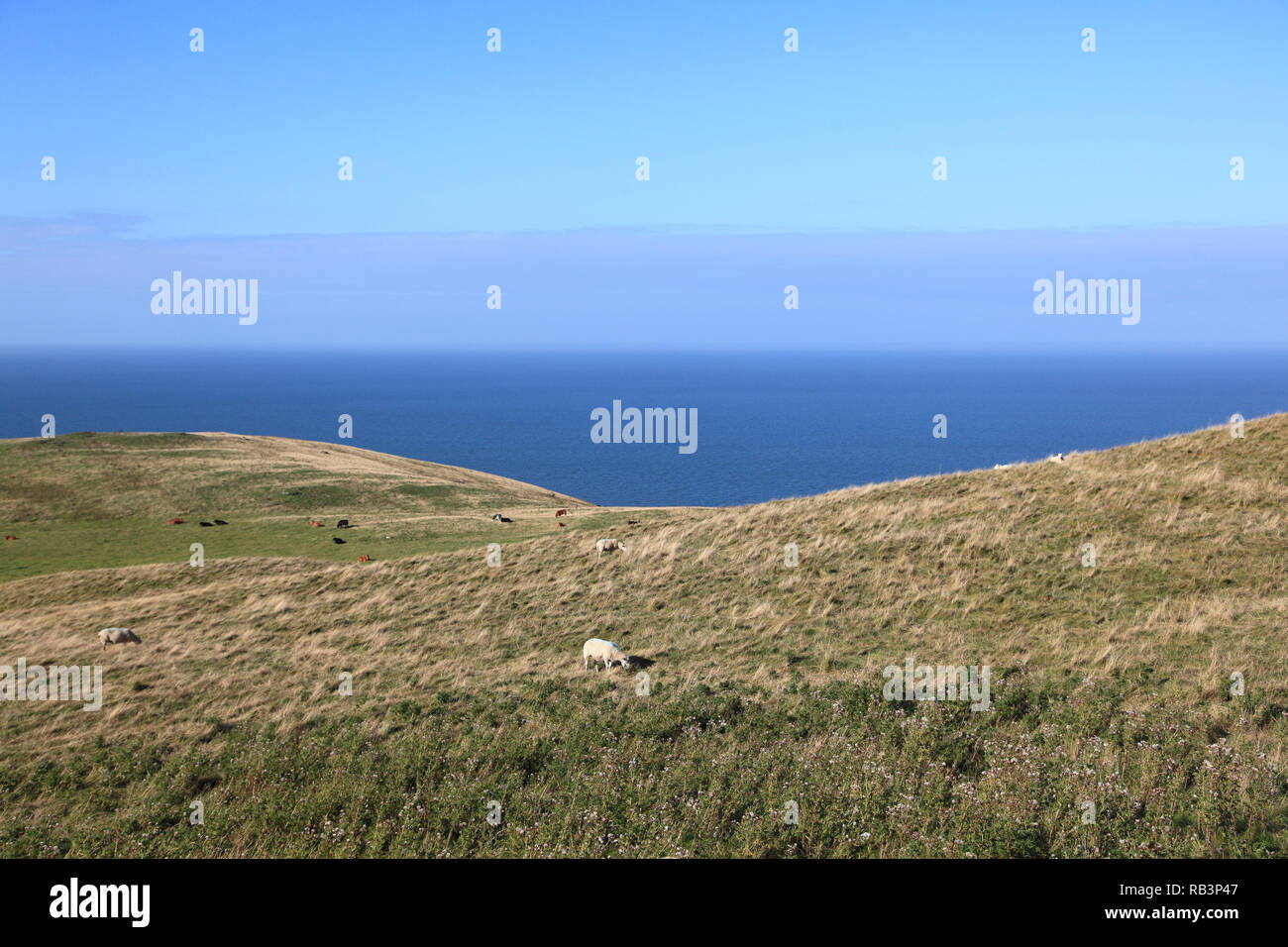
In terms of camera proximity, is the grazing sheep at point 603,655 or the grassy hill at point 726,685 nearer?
the grassy hill at point 726,685

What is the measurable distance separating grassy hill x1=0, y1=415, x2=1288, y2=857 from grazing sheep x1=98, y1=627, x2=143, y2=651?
987 mm

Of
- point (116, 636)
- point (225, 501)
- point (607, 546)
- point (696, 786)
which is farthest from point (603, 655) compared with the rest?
point (225, 501)

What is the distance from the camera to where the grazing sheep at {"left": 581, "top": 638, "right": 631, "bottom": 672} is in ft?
68.0

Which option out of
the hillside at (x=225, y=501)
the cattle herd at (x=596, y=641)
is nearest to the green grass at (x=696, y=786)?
the cattle herd at (x=596, y=641)

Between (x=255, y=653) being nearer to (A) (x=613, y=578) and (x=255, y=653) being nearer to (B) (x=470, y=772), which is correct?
(A) (x=613, y=578)

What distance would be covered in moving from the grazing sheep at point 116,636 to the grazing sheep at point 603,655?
55.7ft

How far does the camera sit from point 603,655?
21078 millimetres

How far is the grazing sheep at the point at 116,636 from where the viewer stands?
27453 millimetres

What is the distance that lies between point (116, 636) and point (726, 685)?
71.9 feet

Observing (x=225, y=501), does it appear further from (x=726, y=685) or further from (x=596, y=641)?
(x=726, y=685)

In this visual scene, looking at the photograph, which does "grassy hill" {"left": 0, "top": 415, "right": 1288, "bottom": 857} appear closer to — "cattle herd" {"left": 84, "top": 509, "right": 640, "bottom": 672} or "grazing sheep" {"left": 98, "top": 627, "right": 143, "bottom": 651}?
"cattle herd" {"left": 84, "top": 509, "right": 640, "bottom": 672}

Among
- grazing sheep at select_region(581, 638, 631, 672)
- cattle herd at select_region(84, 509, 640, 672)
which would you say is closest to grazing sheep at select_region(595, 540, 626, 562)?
cattle herd at select_region(84, 509, 640, 672)

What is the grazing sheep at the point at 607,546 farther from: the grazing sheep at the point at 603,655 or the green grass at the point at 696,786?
the green grass at the point at 696,786

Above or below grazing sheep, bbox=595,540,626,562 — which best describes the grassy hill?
below
